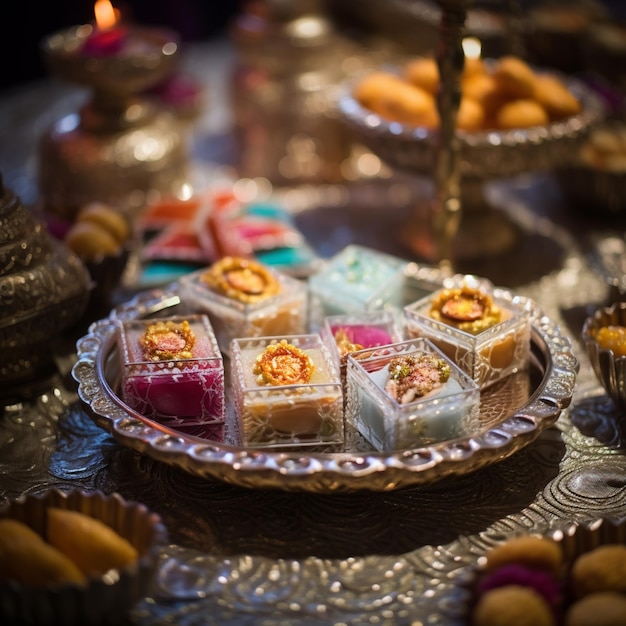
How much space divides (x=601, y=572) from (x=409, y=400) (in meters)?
0.26

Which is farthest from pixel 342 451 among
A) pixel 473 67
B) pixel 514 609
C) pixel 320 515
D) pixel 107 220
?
pixel 473 67

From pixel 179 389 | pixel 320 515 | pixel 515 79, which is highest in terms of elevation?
pixel 515 79

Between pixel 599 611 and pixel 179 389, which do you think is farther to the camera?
pixel 179 389

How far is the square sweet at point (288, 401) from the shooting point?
936mm

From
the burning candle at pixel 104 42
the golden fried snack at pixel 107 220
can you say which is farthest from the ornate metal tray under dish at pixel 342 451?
the burning candle at pixel 104 42

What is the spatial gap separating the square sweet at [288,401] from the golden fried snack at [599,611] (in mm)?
317

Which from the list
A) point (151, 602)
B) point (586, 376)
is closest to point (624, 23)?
point (586, 376)

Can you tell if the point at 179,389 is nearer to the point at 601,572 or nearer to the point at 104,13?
the point at 601,572

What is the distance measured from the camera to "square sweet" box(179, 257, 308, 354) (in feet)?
3.74

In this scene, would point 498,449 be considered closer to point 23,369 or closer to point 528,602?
point 528,602

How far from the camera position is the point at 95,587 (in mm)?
722

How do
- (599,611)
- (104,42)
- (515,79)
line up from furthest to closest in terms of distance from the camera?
(104,42)
(515,79)
(599,611)

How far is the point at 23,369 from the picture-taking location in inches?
45.7

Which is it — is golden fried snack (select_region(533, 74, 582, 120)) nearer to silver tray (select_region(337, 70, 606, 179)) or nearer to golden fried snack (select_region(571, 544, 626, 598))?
silver tray (select_region(337, 70, 606, 179))
